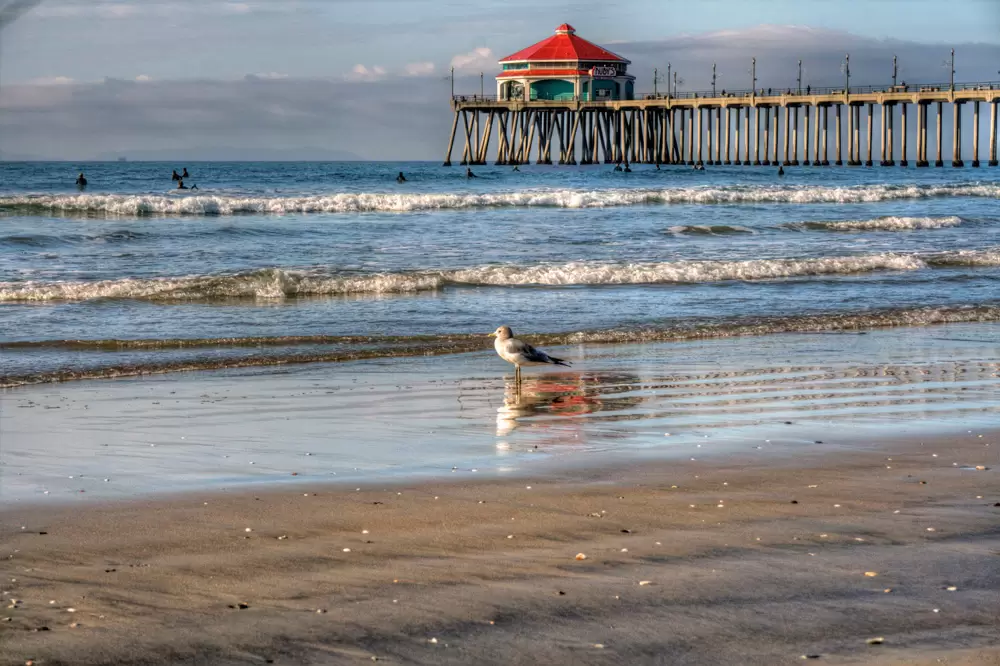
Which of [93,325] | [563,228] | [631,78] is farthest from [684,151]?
[93,325]

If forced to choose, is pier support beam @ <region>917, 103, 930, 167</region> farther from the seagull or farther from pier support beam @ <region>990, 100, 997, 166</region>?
the seagull

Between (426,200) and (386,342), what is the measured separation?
77.5ft

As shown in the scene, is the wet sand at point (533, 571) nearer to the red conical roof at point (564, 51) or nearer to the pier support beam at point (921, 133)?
the pier support beam at point (921, 133)

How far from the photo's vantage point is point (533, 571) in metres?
4.22

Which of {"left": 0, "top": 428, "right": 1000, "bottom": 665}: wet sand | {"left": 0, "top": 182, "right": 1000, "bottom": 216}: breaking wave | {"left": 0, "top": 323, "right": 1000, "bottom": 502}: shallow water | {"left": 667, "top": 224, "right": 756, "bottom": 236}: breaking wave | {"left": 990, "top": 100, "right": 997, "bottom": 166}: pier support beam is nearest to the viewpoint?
{"left": 0, "top": 428, "right": 1000, "bottom": 665}: wet sand

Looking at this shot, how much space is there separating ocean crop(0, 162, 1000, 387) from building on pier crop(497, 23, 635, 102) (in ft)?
155

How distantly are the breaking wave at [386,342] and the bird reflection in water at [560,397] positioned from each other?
1883mm

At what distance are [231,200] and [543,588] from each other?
30886 mm

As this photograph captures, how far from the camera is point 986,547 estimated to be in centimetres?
440

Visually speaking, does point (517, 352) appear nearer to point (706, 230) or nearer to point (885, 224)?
point (706, 230)

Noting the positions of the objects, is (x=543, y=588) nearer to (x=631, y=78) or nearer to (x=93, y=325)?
(x=93, y=325)

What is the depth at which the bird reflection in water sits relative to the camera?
746 cm

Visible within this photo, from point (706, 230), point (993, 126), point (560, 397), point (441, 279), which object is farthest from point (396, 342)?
point (993, 126)

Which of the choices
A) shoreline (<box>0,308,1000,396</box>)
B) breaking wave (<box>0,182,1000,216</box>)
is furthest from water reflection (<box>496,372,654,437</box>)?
breaking wave (<box>0,182,1000,216</box>)
